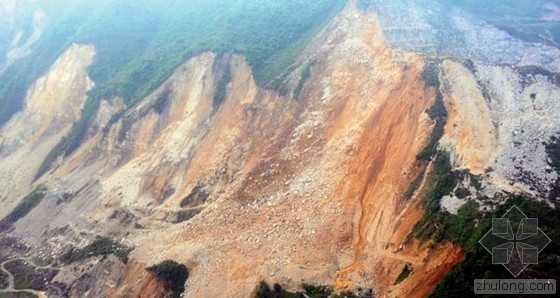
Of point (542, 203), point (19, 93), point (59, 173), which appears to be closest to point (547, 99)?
point (542, 203)

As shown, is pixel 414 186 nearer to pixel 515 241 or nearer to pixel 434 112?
pixel 434 112

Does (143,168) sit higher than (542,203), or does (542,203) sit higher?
(143,168)

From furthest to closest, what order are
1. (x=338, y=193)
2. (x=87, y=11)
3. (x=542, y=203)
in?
1. (x=87, y=11)
2. (x=338, y=193)
3. (x=542, y=203)

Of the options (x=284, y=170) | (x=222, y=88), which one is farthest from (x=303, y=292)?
(x=222, y=88)

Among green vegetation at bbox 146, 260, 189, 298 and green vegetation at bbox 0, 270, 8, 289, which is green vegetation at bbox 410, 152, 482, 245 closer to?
green vegetation at bbox 146, 260, 189, 298

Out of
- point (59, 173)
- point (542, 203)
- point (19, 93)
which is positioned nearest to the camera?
point (542, 203)

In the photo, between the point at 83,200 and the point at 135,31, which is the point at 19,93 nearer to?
the point at 135,31

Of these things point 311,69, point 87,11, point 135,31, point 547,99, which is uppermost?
point 87,11
